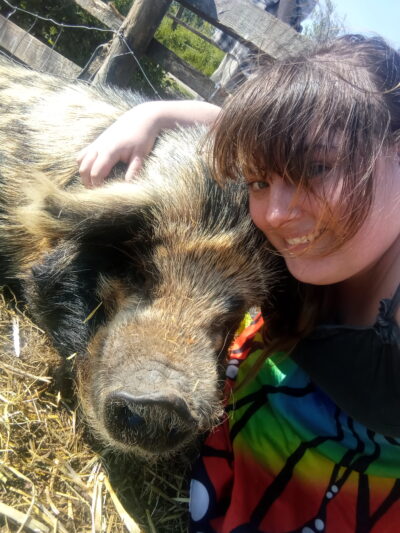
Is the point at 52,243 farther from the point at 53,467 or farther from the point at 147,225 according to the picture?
the point at 53,467

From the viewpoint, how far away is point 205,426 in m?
1.90

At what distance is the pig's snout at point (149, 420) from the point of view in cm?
157

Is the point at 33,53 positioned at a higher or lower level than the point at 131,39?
lower

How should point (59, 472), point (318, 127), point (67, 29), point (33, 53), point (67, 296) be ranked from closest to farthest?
point (318, 127) < point (59, 472) < point (67, 296) < point (33, 53) < point (67, 29)

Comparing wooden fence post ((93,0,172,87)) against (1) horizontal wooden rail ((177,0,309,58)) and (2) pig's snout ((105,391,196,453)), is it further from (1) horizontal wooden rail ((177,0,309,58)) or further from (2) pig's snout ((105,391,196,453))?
(2) pig's snout ((105,391,196,453))

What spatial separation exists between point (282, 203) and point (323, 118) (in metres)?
0.30

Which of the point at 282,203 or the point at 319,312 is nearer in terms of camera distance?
the point at 282,203

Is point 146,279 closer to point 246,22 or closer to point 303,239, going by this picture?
point 303,239

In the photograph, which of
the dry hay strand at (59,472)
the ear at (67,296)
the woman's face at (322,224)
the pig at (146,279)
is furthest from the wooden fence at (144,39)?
the dry hay strand at (59,472)

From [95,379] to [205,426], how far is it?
42cm

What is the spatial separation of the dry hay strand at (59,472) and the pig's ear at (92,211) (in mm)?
601

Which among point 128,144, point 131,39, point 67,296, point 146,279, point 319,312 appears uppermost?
point 131,39

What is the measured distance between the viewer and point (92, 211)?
2.06 m

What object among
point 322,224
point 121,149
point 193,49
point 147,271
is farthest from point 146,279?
point 193,49
